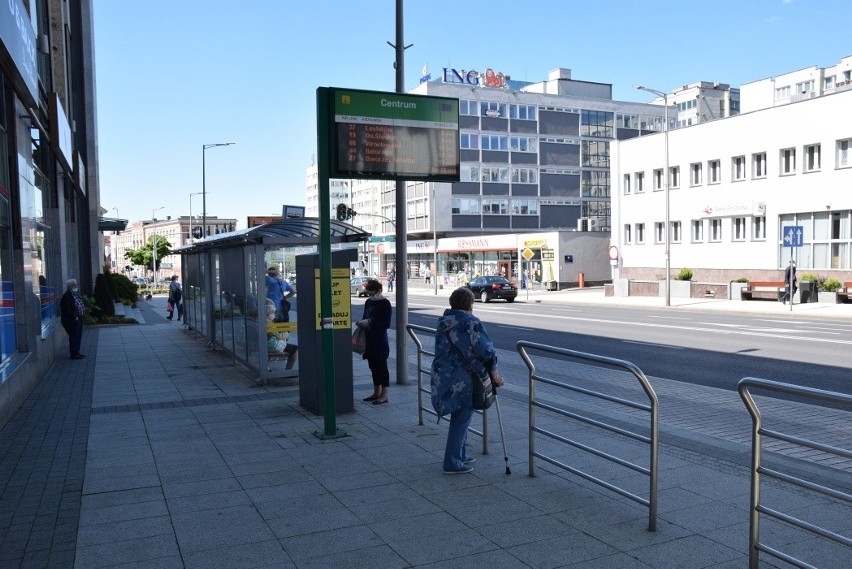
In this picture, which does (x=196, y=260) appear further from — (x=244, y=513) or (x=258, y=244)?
(x=244, y=513)

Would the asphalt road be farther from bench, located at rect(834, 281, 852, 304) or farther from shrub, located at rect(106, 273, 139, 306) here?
shrub, located at rect(106, 273, 139, 306)

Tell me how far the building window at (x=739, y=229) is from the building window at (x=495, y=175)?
34.3 meters

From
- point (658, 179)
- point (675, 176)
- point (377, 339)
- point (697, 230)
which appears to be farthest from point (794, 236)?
point (377, 339)

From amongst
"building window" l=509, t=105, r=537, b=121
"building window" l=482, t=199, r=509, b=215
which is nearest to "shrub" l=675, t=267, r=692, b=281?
"building window" l=482, t=199, r=509, b=215

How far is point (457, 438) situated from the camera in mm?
6320

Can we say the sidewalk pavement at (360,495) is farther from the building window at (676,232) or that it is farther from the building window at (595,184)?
the building window at (595,184)

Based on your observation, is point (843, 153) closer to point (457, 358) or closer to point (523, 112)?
point (457, 358)

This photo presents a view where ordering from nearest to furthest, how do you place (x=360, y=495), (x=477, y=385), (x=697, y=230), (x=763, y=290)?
1. (x=360, y=495)
2. (x=477, y=385)
3. (x=763, y=290)
4. (x=697, y=230)

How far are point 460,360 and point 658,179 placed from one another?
40.6 m

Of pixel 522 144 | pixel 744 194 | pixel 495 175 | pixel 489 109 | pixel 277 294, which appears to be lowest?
pixel 277 294

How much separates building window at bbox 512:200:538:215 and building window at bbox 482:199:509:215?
2.59 feet

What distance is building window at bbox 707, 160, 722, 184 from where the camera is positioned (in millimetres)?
39116

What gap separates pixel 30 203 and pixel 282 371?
596 cm

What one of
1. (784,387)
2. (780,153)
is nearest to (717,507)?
(784,387)
